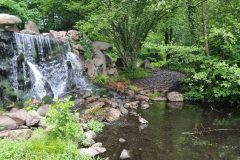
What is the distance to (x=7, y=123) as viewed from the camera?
9.39m

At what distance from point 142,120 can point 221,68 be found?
4262 millimetres

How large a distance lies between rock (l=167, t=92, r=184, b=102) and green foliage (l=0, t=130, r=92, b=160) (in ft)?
28.7

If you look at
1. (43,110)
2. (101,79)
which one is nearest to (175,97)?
(101,79)

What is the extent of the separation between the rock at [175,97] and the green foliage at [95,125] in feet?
17.9

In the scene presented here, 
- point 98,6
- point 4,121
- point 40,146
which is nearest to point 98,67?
point 98,6

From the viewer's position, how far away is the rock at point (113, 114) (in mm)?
11794

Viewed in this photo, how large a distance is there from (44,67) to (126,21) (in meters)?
5.77

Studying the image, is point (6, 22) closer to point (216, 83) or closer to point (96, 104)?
point (96, 104)

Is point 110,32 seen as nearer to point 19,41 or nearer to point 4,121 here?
point 19,41

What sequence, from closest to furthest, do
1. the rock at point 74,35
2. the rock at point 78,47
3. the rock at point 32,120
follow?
the rock at point 32,120 < the rock at point 78,47 < the rock at point 74,35

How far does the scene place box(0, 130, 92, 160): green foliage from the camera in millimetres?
6615

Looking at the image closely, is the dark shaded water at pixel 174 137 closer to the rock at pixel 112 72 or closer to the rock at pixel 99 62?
the rock at pixel 99 62

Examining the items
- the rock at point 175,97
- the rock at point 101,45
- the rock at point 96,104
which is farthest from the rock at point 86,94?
the rock at point 101,45

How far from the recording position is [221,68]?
1353cm
